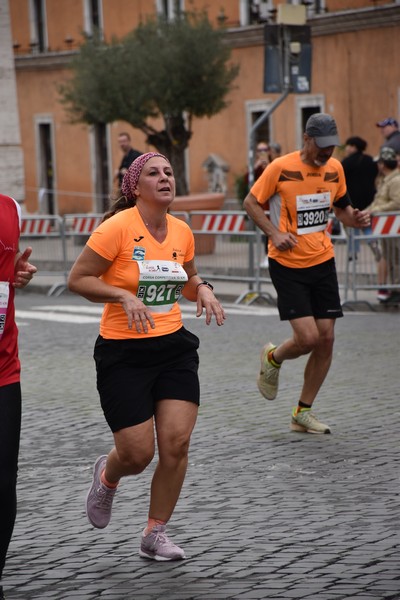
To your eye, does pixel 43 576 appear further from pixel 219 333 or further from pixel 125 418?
pixel 219 333

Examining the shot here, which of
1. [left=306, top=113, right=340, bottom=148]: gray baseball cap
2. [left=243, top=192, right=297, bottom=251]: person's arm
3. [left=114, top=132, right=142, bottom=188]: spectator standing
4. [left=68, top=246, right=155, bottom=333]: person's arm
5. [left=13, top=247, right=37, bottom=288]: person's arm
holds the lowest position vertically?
[left=114, top=132, right=142, bottom=188]: spectator standing

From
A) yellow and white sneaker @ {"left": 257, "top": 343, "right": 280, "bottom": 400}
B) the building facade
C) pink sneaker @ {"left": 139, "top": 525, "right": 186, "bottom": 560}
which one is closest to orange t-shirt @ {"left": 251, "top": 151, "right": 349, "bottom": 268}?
yellow and white sneaker @ {"left": 257, "top": 343, "right": 280, "bottom": 400}

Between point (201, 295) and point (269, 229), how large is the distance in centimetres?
290

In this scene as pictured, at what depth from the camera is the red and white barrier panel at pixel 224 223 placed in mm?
19953

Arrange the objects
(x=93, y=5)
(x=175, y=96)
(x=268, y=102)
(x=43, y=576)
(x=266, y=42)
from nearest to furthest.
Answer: (x=43, y=576) < (x=266, y=42) < (x=175, y=96) < (x=268, y=102) < (x=93, y=5)

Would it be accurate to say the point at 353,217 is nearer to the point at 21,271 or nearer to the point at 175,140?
the point at 21,271

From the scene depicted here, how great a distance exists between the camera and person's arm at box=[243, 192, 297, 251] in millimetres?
9203

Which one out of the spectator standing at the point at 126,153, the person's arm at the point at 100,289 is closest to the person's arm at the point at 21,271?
the person's arm at the point at 100,289

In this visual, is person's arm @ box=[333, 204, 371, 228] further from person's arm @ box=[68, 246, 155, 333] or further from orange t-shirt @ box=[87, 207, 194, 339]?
person's arm @ box=[68, 246, 155, 333]

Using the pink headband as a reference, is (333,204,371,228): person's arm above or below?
below

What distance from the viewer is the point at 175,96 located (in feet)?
106

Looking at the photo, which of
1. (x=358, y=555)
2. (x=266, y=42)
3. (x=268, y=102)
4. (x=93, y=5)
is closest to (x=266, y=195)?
(x=358, y=555)

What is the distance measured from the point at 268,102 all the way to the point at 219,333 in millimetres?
21604

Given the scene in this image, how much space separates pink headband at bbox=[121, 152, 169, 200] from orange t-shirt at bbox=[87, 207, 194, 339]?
129mm
